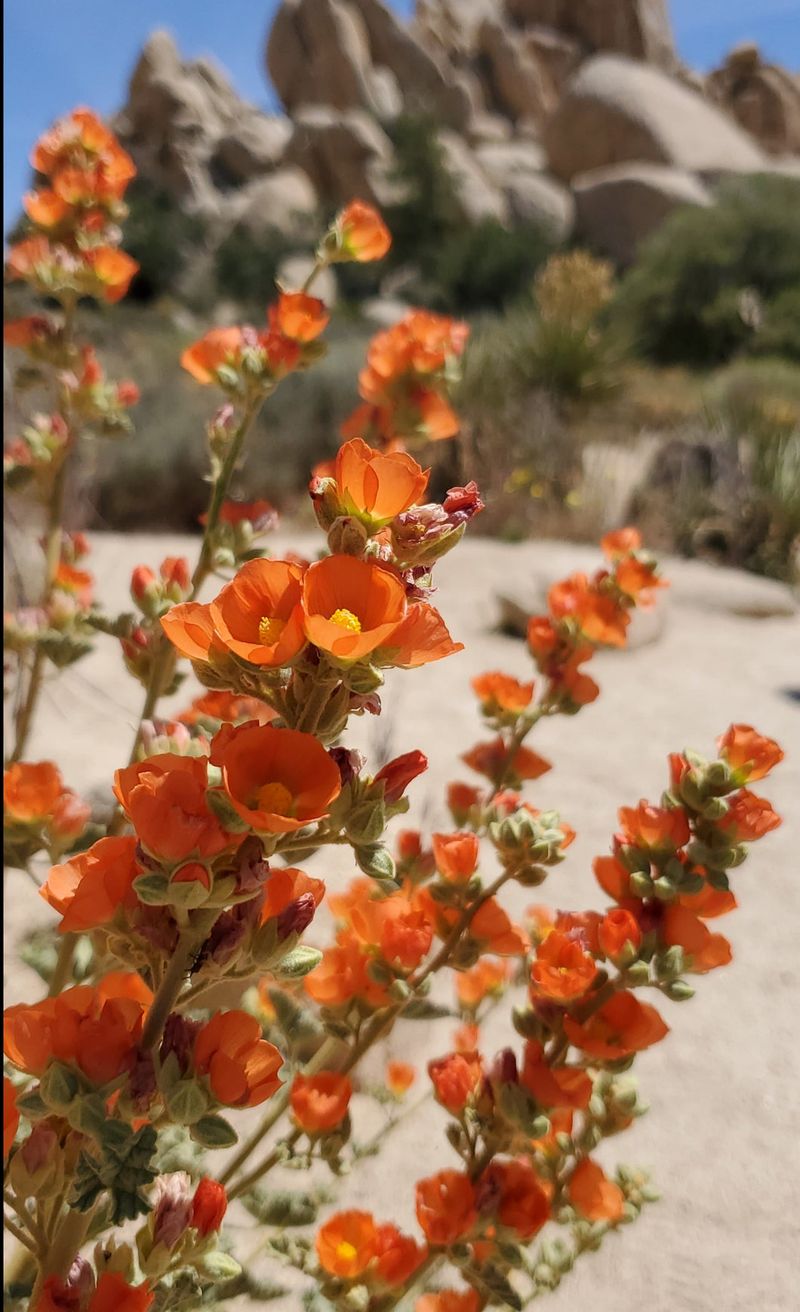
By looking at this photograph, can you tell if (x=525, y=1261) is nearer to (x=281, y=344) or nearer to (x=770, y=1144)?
(x=770, y=1144)

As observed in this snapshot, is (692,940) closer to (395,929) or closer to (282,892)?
(395,929)

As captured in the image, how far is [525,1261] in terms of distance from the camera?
671mm

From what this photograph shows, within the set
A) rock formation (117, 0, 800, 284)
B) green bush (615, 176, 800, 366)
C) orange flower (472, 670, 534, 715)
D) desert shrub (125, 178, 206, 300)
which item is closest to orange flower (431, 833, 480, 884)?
orange flower (472, 670, 534, 715)

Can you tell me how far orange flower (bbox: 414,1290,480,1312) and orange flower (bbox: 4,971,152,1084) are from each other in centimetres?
40

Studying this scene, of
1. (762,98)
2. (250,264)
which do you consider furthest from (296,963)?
(762,98)

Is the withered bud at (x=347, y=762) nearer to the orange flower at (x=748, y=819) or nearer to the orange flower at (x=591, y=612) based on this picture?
the orange flower at (x=748, y=819)

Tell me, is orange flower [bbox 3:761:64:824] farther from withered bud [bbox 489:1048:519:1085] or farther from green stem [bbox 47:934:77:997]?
withered bud [bbox 489:1048:519:1085]

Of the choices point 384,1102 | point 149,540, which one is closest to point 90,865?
point 384,1102

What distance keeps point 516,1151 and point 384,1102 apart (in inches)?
19.6

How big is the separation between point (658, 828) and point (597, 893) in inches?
44.0

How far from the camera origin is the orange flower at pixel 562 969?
23.9 inches

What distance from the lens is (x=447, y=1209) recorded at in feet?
2.13

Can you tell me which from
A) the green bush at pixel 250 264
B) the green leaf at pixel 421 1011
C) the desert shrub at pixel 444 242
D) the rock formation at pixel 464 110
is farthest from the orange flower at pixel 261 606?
the rock formation at pixel 464 110

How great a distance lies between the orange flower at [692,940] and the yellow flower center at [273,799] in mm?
365
